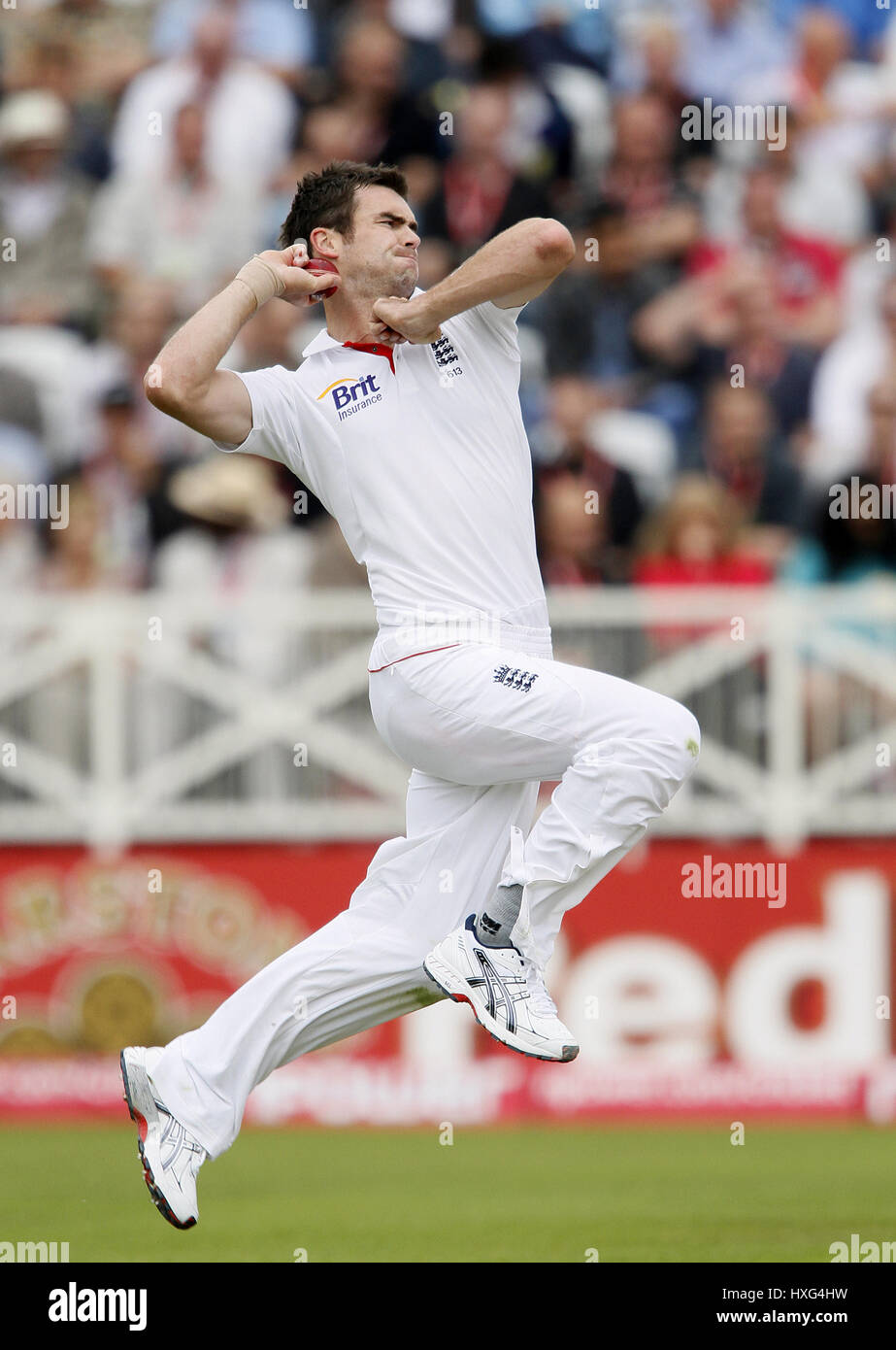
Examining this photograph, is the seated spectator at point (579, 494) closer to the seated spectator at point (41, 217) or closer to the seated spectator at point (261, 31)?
the seated spectator at point (41, 217)

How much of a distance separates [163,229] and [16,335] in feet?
4.34

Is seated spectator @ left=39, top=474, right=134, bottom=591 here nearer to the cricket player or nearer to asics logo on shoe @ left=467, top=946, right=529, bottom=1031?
the cricket player

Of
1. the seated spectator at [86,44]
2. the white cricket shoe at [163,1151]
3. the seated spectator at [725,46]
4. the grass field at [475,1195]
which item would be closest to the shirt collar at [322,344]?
the white cricket shoe at [163,1151]

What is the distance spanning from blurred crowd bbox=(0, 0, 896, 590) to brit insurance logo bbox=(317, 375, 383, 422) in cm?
526

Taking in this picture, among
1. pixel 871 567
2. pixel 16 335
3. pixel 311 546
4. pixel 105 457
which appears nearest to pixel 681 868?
pixel 871 567

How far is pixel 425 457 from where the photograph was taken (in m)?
7.26

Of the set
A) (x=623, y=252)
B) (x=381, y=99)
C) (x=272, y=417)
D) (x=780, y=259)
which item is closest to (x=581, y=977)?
(x=623, y=252)

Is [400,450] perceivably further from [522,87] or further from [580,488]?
[522,87]

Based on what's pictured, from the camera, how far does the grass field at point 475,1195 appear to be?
8.64 metres

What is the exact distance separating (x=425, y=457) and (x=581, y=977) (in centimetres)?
612

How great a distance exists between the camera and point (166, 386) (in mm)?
7051

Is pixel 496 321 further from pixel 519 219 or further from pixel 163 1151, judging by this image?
pixel 519 219

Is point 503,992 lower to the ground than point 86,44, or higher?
lower

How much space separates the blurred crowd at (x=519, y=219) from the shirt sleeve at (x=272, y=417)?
5.20m
